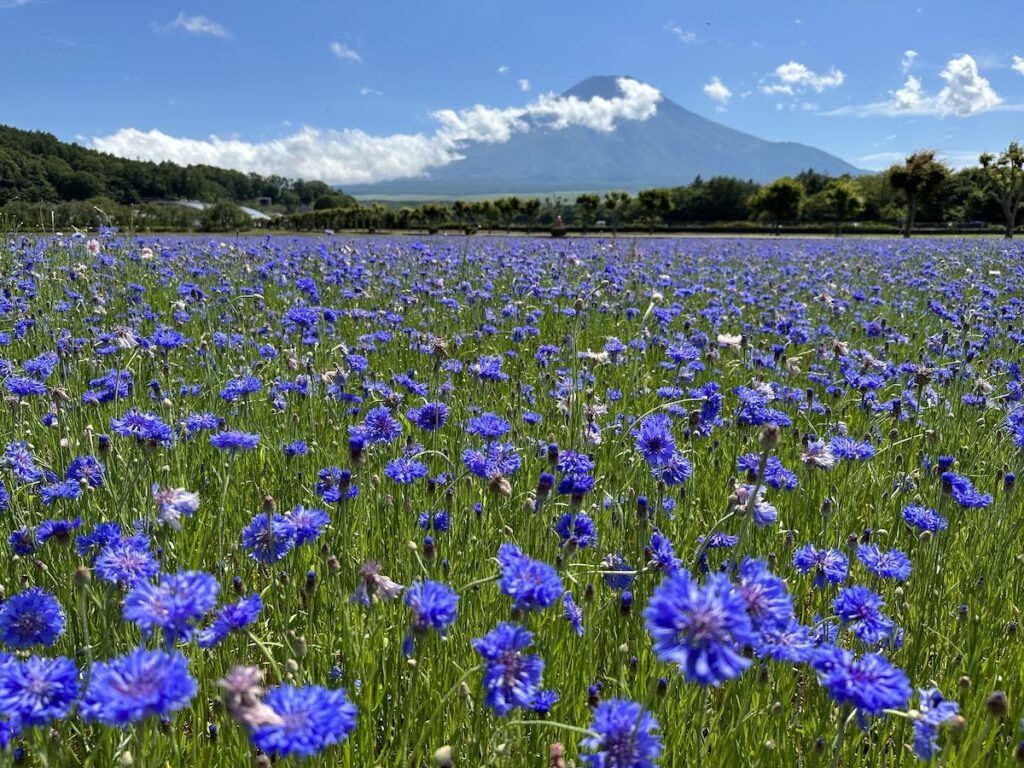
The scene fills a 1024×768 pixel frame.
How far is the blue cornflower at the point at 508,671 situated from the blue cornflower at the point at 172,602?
52cm

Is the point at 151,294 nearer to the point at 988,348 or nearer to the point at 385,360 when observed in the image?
the point at 385,360

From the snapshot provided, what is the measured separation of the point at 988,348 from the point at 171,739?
6.81 m

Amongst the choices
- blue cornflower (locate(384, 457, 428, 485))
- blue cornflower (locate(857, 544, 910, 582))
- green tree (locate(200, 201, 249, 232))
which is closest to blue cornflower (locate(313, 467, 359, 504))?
blue cornflower (locate(384, 457, 428, 485))

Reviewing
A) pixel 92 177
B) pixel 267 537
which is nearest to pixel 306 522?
pixel 267 537

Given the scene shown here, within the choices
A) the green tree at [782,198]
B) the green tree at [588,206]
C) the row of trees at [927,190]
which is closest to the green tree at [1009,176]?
the row of trees at [927,190]

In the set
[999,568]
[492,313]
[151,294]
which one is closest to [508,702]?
[999,568]

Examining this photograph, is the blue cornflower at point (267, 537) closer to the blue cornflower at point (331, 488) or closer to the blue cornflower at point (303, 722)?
the blue cornflower at point (331, 488)

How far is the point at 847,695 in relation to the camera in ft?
4.19

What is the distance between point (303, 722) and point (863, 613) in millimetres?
1386

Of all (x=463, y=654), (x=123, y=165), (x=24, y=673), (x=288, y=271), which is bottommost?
(x=463, y=654)

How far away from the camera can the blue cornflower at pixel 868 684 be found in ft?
4.10

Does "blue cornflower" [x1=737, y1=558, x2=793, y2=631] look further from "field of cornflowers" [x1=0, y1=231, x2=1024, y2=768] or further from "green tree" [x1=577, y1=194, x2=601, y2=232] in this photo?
"green tree" [x1=577, y1=194, x2=601, y2=232]

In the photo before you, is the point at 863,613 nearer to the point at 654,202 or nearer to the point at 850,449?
the point at 850,449

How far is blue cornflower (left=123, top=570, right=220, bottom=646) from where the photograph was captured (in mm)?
1223
